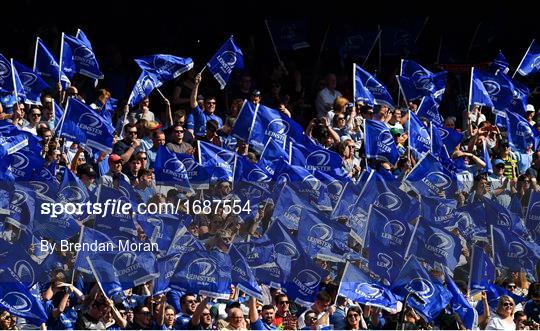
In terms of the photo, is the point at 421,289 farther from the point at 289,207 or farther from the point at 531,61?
the point at 531,61

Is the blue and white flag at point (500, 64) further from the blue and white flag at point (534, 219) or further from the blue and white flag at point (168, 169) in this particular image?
the blue and white flag at point (168, 169)

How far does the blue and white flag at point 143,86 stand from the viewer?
25.8 meters

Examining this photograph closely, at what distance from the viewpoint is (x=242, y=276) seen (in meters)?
21.5

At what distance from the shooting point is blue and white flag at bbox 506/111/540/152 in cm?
2744

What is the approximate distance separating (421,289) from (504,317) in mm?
1108

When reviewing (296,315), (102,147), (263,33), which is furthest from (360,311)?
(263,33)

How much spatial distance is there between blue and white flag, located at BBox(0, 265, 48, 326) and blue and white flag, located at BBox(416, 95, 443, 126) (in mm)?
8489

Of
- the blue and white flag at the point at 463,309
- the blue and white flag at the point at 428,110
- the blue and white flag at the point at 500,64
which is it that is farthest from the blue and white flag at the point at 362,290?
the blue and white flag at the point at 500,64

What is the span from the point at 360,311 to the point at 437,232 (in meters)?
1.40

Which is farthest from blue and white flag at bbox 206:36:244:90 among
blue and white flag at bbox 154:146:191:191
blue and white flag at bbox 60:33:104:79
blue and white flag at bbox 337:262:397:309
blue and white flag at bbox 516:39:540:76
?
blue and white flag at bbox 337:262:397:309

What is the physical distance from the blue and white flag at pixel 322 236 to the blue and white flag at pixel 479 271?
1.42 metres

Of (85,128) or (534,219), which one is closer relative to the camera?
(534,219)

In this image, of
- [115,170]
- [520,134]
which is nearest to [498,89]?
[520,134]

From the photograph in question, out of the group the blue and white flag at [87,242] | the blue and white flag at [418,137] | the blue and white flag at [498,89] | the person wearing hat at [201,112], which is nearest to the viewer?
the blue and white flag at [87,242]
